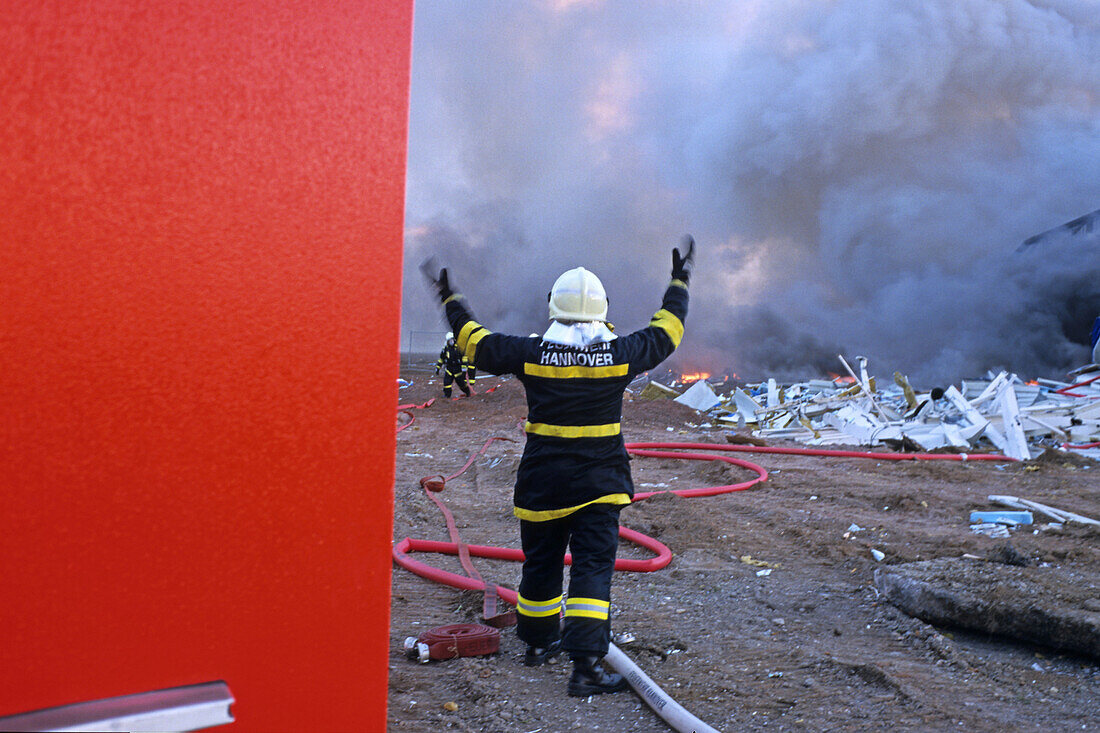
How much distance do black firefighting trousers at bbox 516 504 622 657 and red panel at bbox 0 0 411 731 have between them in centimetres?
222

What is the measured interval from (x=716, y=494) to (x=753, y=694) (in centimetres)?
421

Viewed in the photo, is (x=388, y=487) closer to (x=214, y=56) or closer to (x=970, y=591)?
(x=214, y=56)

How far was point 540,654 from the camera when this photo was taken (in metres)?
3.36

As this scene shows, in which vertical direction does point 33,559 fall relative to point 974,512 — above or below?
above

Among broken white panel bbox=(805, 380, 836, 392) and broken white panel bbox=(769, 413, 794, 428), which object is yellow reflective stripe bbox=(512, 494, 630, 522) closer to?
broken white panel bbox=(769, 413, 794, 428)

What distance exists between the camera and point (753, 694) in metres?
2.95

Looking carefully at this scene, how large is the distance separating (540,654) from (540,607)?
21cm

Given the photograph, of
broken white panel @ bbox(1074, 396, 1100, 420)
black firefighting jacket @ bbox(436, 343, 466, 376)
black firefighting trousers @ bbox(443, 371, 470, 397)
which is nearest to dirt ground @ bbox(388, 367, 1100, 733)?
broken white panel @ bbox(1074, 396, 1100, 420)

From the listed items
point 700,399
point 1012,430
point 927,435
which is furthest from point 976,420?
point 700,399

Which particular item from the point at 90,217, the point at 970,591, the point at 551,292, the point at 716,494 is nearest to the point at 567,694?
the point at 551,292

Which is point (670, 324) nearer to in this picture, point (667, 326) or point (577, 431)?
point (667, 326)

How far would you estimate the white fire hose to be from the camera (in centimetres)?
255

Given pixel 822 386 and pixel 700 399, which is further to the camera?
pixel 822 386

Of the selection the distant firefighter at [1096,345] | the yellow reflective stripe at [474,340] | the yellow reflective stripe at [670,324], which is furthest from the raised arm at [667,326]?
the distant firefighter at [1096,345]
